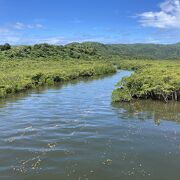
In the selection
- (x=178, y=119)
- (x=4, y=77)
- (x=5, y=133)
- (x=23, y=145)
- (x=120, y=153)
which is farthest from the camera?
(x=4, y=77)

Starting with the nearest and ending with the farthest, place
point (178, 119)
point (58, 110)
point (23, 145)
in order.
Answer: point (23, 145)
point (178, 119)
point (58, 110)

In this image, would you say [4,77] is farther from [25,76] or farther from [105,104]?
[105,104]

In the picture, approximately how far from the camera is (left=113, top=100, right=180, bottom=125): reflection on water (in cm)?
2920

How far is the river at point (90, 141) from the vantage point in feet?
54.2

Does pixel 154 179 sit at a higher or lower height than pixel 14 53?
lower

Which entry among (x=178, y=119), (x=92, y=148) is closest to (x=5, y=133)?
(x=92, y=148)

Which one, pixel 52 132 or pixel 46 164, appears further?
pixel 52 132

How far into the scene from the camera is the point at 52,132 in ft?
78.6

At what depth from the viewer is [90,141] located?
→ 21.6 m

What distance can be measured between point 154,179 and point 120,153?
3856mm

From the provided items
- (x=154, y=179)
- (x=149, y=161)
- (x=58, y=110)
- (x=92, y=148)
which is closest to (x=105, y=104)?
(x=58, y=110)

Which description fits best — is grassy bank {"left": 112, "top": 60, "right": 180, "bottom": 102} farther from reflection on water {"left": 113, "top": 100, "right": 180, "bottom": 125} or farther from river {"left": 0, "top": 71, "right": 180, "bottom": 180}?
river {"left": 0, "top": 71, "right": 180, "bottom": 180}

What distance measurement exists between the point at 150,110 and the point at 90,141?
12124 mm

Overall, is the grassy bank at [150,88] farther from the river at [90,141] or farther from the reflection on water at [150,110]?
the river at [90,141]
